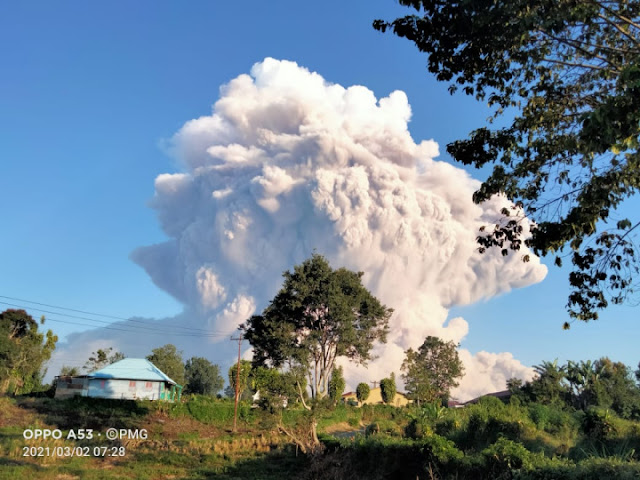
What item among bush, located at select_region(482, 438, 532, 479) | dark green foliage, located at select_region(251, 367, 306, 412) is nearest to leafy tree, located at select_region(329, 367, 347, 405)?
dark green foliage, located at select_region(251, 367, 306, 412)

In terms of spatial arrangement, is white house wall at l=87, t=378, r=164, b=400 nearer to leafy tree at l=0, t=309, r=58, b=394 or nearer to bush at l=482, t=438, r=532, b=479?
leafy tree at l=0, t=309, r=58, b=394

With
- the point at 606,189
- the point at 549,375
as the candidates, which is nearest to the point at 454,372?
the point at 549,375

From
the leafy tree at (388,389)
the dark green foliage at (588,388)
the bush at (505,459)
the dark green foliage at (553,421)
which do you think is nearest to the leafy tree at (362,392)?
the leafy tree at (388,389)

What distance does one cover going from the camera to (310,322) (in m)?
34.9

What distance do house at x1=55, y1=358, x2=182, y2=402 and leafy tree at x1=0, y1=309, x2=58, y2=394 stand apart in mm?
9022

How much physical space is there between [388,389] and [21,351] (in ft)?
168

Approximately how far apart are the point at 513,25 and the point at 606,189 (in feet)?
11.3

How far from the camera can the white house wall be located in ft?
157

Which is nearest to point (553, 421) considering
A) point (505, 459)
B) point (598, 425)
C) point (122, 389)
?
point (598, 425)

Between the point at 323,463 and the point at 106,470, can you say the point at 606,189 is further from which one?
the point at 106,470

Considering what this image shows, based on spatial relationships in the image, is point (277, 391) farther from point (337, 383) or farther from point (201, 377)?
point (201, 377)

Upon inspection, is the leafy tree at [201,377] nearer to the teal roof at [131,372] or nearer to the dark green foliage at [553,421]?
the teal roof at [131,372]

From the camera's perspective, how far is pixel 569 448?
17.5 metres

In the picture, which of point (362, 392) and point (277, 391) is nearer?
point (277, 391)
